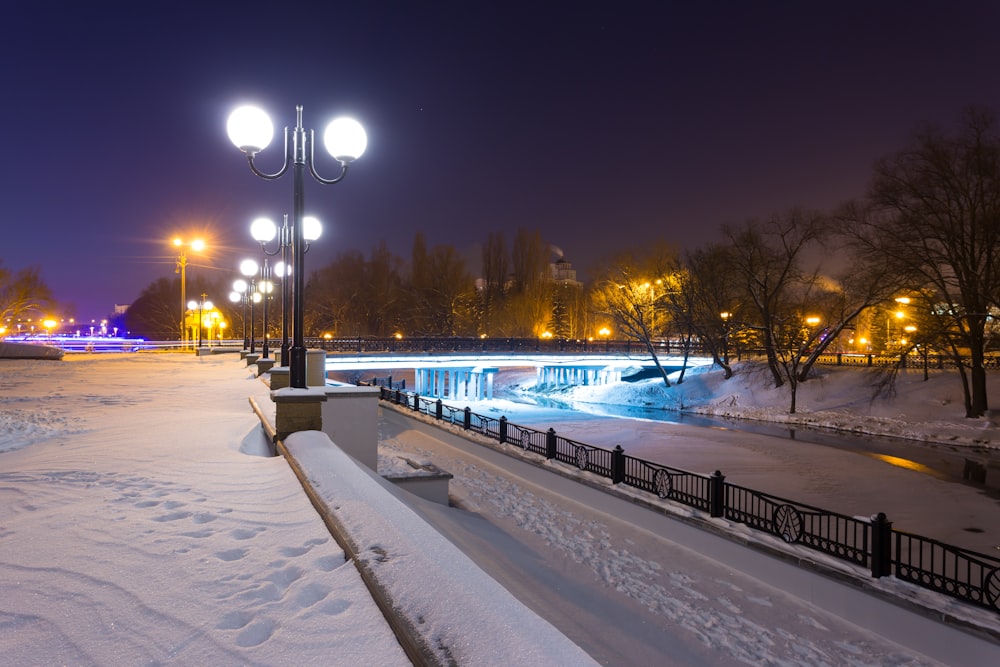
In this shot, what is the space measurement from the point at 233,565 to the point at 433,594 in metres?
1.65

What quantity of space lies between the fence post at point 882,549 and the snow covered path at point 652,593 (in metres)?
0.52

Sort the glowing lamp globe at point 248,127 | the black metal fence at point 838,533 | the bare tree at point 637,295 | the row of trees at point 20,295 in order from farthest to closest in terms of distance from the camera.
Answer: the row of trees at point 20,295
the bare tree at point 637,295
the black metal fence at point 838,533
the glowing lamp globe at point 248,127

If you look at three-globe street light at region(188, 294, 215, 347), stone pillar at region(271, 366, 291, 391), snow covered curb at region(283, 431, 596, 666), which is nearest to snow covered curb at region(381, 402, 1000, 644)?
stone pillar at region(271, 366, 291, 391)

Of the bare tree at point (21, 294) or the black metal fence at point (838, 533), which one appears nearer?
the black metal fence at point (838, 533)

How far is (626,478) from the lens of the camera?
14.2 m

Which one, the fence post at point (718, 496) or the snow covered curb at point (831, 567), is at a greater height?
the fence post at point (718, 496)

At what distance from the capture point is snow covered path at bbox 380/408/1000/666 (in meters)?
6.92

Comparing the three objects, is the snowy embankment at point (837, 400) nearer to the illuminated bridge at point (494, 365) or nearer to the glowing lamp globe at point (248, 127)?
the illuminated bridge at point (494, 365)

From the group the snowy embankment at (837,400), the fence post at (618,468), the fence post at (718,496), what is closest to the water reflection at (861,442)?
the snowy embankment at (837,400)

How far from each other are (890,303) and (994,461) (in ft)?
33.9

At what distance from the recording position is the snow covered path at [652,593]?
22.7ft

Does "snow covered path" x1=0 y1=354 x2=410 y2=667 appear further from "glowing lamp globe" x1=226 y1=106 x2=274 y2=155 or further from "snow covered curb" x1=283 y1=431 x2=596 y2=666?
"glowing lamp globe" x1=226 y1=106 x2=274 y2=155

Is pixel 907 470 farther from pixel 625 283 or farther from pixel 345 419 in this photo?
pixel 625 283

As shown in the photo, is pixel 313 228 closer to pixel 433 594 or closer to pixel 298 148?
pixel 298 148
